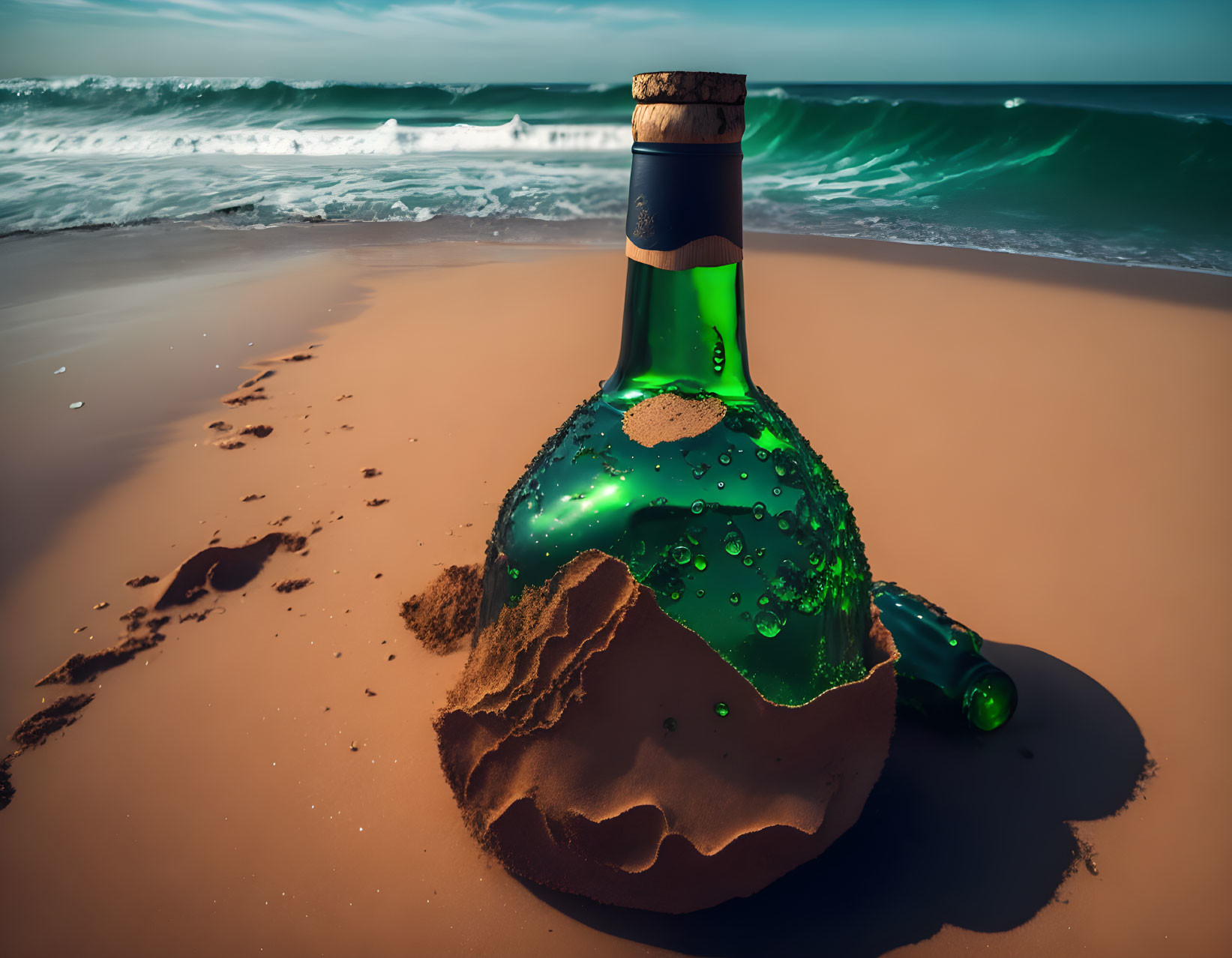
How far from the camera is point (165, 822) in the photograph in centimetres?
133

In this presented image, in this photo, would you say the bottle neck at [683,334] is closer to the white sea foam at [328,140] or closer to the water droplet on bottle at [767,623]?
the water droplet on bottle at [767,623]

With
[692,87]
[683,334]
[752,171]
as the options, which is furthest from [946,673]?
[752,171]

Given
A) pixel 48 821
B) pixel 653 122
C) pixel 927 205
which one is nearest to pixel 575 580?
pixel 653 122

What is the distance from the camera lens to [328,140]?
15602mm

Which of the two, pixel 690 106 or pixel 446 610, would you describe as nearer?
pixel 690 106

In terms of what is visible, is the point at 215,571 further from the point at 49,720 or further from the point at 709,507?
the point at 709,507

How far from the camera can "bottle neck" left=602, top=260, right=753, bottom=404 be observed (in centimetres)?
96

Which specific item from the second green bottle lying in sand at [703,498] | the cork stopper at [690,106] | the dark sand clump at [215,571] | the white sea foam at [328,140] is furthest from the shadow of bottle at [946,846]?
the white sea foam at [328,140]

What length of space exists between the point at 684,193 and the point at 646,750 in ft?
2.21

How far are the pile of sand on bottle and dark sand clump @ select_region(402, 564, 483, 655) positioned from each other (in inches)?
25.0

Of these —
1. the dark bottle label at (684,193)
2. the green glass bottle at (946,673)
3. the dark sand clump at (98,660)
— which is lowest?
the dark sand clump at (98,660)

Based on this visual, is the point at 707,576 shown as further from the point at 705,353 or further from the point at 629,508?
the point at 705,353

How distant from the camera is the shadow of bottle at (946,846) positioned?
3.66ft

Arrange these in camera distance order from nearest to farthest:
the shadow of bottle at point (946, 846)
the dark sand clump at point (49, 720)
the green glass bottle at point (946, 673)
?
the shadow of bottle at point (946, 846) < the green glass bottle at point (946, 673) < the dark sand clump at point (49, 720)
